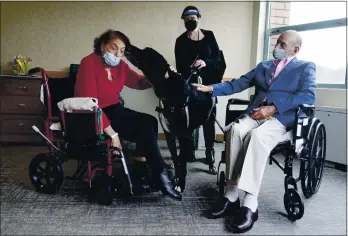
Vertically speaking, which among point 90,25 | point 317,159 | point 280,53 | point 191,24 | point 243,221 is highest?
point 90,25

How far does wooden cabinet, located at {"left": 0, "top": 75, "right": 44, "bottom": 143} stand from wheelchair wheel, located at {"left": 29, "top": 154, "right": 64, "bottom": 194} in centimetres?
157

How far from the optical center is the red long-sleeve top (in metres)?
2.17

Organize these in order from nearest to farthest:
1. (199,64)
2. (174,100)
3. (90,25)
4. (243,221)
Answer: (243,221) < (174,100) < (199,64) < (90,25)

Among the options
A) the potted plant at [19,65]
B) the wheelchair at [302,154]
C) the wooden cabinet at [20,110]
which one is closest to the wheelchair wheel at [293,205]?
the wheelchair at [302,154]

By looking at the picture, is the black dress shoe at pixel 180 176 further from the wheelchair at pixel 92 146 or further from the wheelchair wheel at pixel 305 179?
the wheelchair wheel at pixel 305 179

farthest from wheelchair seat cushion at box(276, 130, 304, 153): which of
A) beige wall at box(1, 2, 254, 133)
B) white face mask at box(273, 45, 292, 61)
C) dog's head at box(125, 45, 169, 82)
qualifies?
beige wall at box(1, 2, 254, 133)

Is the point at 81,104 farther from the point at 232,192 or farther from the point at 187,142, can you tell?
the point at 232,192

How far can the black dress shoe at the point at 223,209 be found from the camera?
1.91 metres

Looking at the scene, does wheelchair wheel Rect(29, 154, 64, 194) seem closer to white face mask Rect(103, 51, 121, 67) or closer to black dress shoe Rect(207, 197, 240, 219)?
white face mask Rect(103, 51, 121, 67)

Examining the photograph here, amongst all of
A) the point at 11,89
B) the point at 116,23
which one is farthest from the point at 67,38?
the point at 11,89

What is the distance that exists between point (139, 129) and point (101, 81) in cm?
43

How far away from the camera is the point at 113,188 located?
214 cm

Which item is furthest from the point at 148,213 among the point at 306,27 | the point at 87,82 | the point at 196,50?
the point at 306,27

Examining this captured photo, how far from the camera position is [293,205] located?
1911 millimetres
